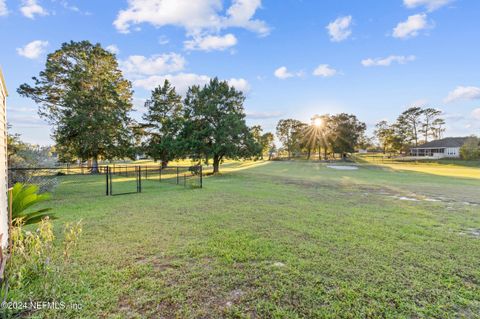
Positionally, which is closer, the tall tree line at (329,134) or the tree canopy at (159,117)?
the tree canopy at (159,117)

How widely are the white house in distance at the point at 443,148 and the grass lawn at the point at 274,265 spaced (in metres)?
52.8

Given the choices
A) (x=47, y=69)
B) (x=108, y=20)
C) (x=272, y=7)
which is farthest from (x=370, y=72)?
(x=47, y=69)

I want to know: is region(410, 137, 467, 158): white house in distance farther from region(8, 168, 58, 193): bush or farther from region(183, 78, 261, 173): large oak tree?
region(8, 168, 58, 193): bush

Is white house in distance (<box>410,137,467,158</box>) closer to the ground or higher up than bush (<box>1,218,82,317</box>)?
higher up

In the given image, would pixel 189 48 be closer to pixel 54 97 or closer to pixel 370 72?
pixel 370 72

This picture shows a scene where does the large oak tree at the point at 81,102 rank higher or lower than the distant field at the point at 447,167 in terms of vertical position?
higher

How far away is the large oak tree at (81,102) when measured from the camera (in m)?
19.4

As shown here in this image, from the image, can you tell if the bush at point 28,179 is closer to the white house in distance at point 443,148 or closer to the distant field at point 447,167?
the distant field at point 447,167

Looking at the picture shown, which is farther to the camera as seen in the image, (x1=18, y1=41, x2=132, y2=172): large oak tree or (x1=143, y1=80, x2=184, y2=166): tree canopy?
(x1=143, y1=80, x2=184, y2=166): tree canopy

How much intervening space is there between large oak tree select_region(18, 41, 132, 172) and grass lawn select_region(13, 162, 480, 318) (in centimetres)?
1680

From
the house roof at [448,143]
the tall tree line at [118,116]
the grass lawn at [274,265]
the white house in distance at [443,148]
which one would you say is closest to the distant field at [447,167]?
the white house in distance at [443,148]

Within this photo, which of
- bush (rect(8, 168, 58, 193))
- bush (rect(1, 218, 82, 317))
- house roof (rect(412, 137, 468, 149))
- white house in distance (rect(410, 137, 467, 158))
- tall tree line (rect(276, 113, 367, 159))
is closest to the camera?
bush (rect(1, 218, 82, 317))

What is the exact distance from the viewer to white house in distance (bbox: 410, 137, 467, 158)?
4372 centimetres

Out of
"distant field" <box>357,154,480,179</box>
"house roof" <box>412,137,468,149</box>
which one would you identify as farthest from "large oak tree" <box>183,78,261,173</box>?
"house roof" <box>412,137,468,149</box>
